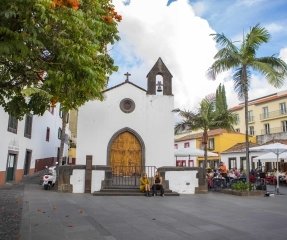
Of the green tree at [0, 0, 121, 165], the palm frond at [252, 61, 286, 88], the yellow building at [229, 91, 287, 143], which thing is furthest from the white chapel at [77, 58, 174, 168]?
the yellow building at [229, 91, 287, 143]

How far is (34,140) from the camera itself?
26.3 metres

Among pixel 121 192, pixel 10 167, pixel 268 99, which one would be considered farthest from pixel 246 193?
pixel 268 99

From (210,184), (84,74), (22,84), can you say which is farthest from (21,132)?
(84,74)

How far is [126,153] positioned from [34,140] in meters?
9.69

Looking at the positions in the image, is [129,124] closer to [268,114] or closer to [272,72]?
[272,72]

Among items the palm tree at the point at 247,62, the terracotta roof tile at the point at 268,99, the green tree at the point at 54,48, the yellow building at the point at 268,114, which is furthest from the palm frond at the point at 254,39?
the terracotta roof tile at the point at 268,99

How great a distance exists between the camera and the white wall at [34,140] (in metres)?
18.9

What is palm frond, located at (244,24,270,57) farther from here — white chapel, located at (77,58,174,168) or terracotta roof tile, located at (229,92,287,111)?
terracotta roof tile, located at (229,92,287,111)

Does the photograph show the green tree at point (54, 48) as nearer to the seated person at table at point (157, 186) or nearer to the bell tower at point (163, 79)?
the seated person at table at point (157, 186)

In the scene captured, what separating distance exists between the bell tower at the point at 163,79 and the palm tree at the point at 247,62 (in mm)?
4108

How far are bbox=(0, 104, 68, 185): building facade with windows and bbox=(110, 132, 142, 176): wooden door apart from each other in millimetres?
5763

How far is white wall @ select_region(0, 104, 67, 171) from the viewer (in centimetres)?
1891

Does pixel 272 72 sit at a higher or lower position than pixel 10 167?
higher

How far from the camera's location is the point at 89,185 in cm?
1628
